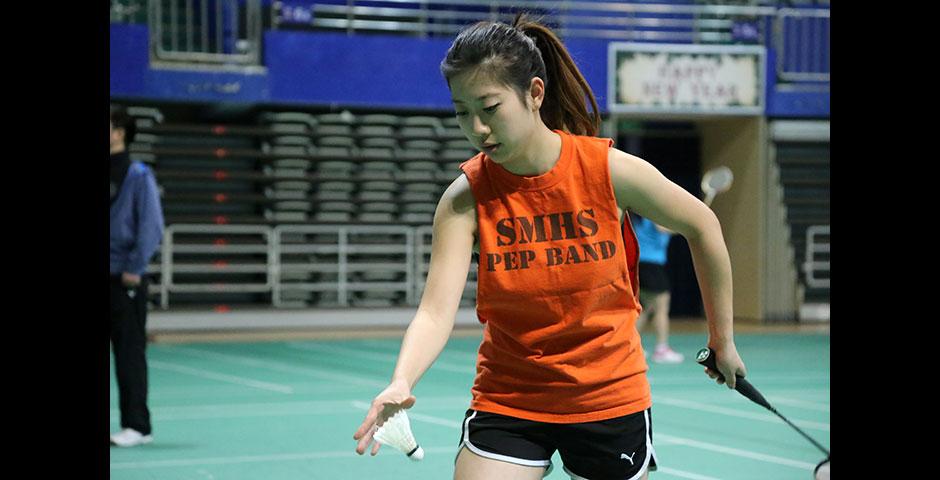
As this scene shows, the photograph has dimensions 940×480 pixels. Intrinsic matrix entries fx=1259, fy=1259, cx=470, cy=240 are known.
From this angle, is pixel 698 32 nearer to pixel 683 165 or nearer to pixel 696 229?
pixel 683 165

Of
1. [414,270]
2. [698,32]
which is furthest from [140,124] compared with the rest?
[698,32]

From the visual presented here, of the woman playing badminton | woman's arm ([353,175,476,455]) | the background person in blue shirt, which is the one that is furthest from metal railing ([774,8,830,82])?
woman's arm ([353,175,476,455])

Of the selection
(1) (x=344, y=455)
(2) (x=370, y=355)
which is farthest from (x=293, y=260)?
(1) (x=344, y=455)

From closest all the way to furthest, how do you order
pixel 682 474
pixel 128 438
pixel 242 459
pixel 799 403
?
pixel 682 474
pixel 242 459
pixel 128 438
pixel 799 403

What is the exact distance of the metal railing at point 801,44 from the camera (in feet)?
61.3

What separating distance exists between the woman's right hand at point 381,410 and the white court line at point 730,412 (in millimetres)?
5956

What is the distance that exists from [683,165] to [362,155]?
18.8 feet

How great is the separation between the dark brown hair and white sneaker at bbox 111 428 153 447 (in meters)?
4.88

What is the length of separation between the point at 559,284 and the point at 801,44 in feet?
54.6

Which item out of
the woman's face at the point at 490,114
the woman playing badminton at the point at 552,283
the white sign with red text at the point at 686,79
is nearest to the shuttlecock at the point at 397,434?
the woman playing badminton at the point at 552,283

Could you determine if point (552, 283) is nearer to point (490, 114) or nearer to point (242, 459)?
point (490, 114)

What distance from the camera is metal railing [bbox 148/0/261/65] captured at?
53.3 feet

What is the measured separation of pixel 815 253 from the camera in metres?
19.2

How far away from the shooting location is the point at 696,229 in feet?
11.6
